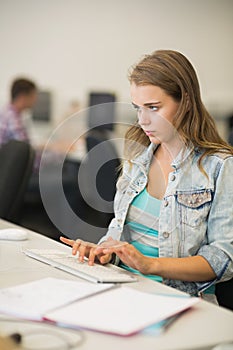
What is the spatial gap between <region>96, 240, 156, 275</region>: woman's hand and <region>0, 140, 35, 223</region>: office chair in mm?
955

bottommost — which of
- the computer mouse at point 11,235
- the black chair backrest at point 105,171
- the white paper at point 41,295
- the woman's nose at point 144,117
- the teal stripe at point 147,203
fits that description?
the computer mouse at point 11,235

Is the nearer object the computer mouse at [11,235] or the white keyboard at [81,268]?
the white keyboard at [81,268]

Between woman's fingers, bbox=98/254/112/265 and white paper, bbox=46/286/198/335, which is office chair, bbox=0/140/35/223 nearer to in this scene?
woman's fingers, bbox=98/254/112/265

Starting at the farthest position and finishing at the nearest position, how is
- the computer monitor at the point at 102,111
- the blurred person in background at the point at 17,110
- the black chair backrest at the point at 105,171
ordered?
the computer monitor at the point at 102,111 → the blurred person in background at the point at 17,110 → the black chair backrest at the point at 105,171

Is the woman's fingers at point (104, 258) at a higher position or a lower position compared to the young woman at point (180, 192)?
lower

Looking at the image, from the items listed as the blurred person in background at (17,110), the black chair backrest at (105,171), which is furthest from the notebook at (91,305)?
the blurred person in background at (17,110)

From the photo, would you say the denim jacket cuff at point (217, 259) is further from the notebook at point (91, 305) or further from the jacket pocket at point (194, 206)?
the notebook at point (91, 305)

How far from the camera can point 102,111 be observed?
5566 mm

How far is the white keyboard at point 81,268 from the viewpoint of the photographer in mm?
1383

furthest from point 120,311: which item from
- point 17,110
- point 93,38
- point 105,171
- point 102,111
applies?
point 93,38

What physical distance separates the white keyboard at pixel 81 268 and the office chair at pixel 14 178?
0.75 metres

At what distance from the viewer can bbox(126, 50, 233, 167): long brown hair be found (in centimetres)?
A: 164

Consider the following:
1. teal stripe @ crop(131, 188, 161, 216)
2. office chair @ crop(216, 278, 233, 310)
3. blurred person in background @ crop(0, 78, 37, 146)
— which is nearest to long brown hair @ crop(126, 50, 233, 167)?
teal stripe @ crop(131, 188, 161, 216)

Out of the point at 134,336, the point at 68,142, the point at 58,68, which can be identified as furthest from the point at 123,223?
the point at 58,68
